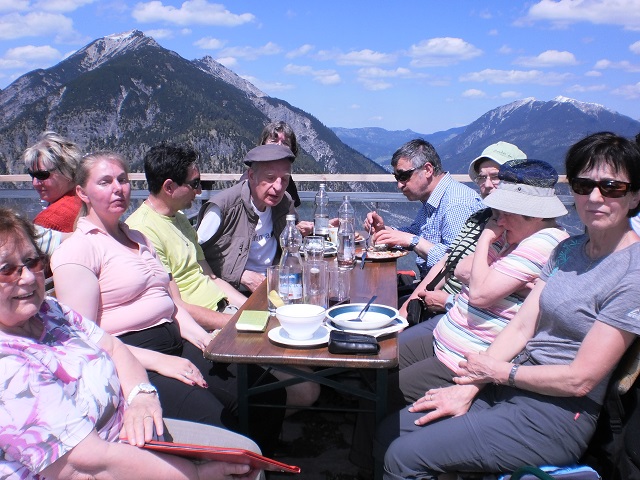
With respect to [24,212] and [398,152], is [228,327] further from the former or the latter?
[398,152]

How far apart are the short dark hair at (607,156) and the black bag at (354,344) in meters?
0.88

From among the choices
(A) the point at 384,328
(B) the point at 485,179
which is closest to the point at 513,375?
(A) the point at 384,328

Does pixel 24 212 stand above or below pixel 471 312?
above

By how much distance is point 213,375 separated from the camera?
8.07 feet

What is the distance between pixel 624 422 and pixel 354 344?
34.1 inches

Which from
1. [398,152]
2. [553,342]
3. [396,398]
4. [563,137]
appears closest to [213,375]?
[396,398]

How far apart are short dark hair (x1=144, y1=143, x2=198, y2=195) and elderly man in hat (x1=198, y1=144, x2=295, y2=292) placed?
441 mm

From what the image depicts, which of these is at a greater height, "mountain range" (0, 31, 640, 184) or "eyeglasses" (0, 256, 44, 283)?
"mountain range" (0, 31, 640, 184)

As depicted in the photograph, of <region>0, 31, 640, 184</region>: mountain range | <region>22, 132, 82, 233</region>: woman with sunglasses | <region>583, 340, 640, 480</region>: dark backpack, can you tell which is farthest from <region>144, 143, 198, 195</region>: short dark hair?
<region>0, 31, 640, 184</region>: mountain range

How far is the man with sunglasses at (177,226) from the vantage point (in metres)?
2.92

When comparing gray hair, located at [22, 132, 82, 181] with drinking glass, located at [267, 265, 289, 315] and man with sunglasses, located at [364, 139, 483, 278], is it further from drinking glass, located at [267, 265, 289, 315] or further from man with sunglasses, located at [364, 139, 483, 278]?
→ man with sunglasses, located at [364, 139, 483, 278]

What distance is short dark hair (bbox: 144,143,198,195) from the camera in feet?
9.88

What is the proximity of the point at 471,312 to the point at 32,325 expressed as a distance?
5.43 feet

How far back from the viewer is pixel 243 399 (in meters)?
2.15
